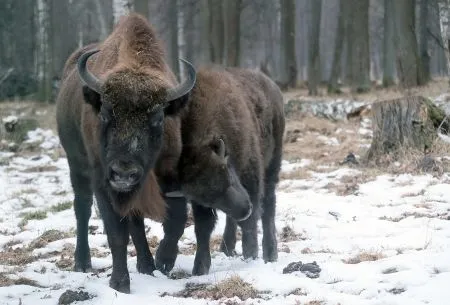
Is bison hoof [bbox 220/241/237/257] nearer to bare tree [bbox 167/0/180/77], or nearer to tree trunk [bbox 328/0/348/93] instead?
tree trunk [bbox 328/0/348/93]

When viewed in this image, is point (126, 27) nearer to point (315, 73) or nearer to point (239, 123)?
point (239, 123)

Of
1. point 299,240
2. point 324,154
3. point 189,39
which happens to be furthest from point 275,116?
point 189,39

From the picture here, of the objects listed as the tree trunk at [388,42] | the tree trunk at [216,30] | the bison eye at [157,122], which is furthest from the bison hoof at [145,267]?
the tree trunk at [388,42]

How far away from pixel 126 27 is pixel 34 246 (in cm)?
244

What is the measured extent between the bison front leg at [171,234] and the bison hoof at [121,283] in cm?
75

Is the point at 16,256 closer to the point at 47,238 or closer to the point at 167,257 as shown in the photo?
the point at 47,238

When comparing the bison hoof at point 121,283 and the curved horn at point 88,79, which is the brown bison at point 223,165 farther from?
the curved horn at point 88,79

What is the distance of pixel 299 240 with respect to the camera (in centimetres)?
724

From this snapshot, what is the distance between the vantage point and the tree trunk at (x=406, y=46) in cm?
1794

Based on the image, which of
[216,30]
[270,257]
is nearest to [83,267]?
[270,257]

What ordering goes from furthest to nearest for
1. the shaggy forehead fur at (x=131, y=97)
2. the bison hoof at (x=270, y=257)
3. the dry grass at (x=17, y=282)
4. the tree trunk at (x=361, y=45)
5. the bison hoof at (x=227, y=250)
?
the tree trunk at (x=361, y=45) → the bison hoof at (x=227, y=250) → the bison hoof at (x=270, y=257) → the dry grass at (x=17, y=282) → the shaggy forehead fur at (x=131, y=97)

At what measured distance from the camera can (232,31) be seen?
22906 mm

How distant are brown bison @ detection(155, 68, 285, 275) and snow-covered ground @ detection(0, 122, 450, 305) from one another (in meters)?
0.25

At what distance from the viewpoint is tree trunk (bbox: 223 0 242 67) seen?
22.9 metres
